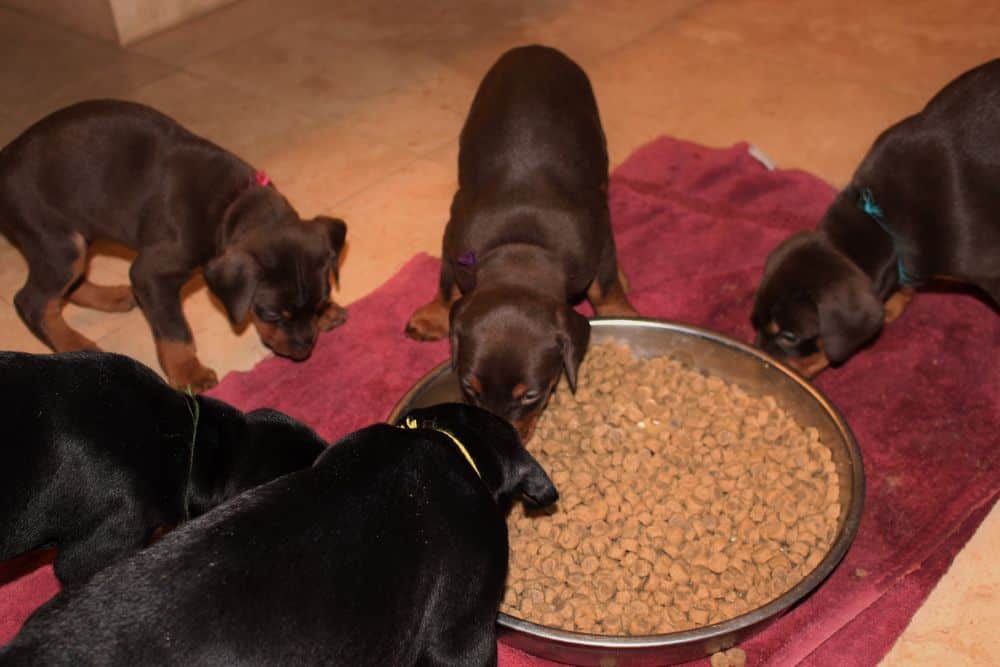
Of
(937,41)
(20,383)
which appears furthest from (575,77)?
(937,41)

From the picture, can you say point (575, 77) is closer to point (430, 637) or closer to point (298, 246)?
point (298, 246)

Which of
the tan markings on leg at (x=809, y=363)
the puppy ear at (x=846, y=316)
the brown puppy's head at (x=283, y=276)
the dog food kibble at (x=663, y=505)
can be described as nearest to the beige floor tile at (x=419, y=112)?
the brown puppy's head at (x=283, y=276)

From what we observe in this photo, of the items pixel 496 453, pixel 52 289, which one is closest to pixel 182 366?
pixel 52 289

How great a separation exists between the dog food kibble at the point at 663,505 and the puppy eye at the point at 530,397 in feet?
1.07

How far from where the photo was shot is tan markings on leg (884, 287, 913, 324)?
4.52m

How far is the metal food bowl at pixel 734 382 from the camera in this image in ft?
9.52

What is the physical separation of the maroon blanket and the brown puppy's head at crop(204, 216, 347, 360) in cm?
33

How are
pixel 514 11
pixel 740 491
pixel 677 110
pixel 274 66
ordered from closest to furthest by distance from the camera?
pixel 740 491, pixel 677 110, pixel 274 66, pixel 514 11

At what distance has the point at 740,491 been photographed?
11.8 ft

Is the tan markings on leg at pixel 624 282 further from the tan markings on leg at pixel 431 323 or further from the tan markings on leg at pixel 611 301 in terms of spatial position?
the tan markings on leg at pixel 431 323

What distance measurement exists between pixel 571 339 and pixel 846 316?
1.05 metres

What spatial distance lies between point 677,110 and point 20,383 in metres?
4.23

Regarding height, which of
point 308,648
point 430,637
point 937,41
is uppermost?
point 308,648

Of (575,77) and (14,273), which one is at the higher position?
(575,77)
